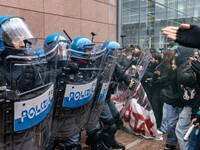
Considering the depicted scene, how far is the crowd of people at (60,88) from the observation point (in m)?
1.77

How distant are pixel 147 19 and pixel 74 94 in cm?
897

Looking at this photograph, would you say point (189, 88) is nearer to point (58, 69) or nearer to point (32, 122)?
point (58, 69)

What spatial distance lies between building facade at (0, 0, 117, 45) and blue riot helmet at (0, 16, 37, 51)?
9.43ft

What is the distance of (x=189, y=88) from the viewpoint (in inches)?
152

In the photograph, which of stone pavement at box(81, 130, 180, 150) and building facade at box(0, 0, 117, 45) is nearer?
stone pavement at box(81, 130, 180, 150)

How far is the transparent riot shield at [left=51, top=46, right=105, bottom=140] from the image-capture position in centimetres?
246

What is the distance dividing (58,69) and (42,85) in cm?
42

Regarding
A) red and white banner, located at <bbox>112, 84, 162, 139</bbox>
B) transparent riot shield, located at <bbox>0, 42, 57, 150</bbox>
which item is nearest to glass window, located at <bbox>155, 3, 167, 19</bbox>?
red and white banner, located at <bbox>112, 84, 162, 139</bbox>

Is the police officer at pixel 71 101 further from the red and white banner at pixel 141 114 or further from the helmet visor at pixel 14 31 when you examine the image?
the red and white banner at pixel 141 114

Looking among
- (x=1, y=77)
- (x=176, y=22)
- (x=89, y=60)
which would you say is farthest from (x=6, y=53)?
(x=176, y=22)

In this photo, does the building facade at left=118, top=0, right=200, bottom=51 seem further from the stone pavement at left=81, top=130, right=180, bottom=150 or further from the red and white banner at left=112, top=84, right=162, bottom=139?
the stone pavement at left=81, top=130, right=180, bottom=150

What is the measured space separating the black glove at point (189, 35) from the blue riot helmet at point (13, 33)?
4.66 ft

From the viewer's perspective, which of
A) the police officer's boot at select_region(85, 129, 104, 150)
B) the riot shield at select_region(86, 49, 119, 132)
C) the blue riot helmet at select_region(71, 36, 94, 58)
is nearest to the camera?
the riot shield at select_region(86, 49, 119, 132)

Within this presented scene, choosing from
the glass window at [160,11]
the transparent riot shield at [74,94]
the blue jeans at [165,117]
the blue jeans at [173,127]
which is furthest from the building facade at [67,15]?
the glass window at [160,11]
